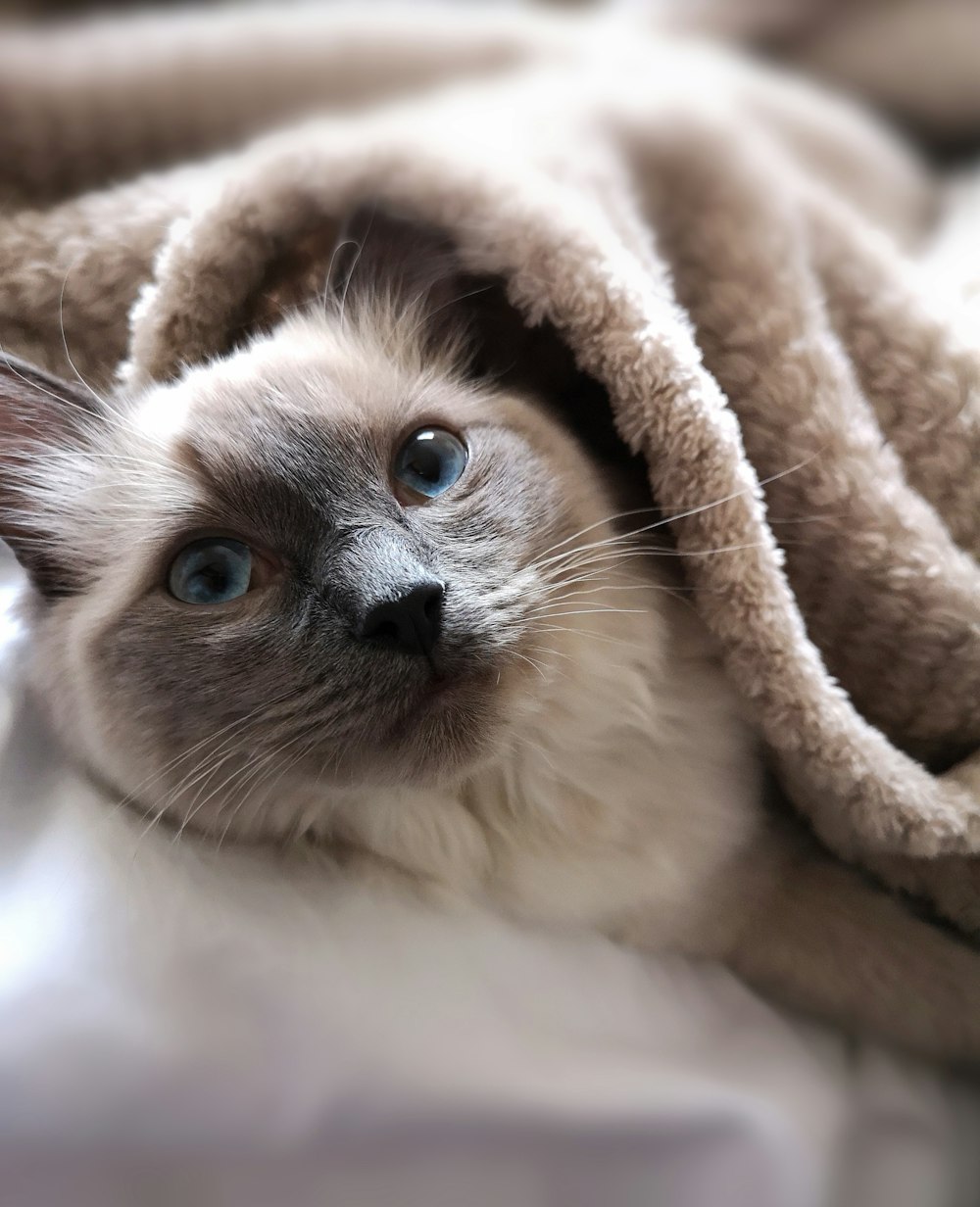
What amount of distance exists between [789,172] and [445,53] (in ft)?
2.18

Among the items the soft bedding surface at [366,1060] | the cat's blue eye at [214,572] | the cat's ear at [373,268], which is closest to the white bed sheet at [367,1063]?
the soft bedding surface at [366,1060]

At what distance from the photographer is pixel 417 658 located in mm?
687

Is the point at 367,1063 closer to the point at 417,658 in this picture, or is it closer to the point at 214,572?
the point at 417,658

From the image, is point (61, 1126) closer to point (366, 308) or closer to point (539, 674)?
point (539, 674)

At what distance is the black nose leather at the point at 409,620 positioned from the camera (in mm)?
667

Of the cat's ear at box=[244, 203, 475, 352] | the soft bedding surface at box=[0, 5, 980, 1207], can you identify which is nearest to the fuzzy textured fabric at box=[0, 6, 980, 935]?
the cat's ear at box=[244, 203, 475, 352]

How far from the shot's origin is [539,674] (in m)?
0.75

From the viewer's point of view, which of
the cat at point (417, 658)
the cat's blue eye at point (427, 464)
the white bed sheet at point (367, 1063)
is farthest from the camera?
the cat's blue eye at point (427, 464)

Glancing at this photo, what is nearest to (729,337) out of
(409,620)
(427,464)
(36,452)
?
(427,464)

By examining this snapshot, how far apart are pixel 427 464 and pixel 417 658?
0.21 m

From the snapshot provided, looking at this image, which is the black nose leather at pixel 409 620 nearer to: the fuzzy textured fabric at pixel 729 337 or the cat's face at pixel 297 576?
the cat's face at pixel 297 576

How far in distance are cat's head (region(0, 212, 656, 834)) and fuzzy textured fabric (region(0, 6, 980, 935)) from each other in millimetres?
93

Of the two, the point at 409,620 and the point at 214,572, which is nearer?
the point at 409,620

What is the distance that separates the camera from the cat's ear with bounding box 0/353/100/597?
2.82ft
